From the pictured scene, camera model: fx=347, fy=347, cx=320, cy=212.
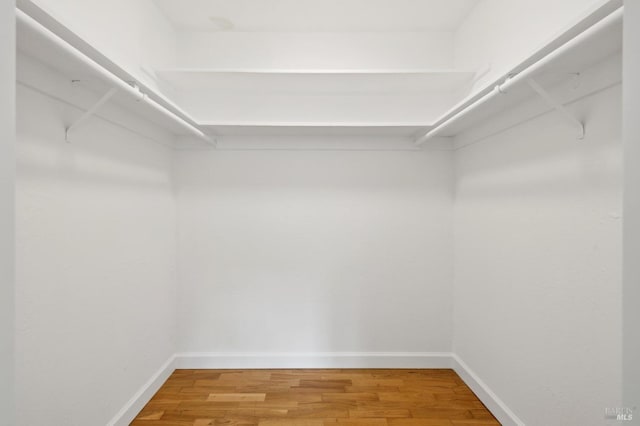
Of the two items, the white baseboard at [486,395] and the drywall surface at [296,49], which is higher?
the drywall surface at [296,49]

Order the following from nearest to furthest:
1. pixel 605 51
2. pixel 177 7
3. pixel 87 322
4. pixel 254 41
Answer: pixel 605 51 < pixel 87 322 < pixel 177 7 < pixel 254 41

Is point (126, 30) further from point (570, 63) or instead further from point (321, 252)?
point (570, 63)

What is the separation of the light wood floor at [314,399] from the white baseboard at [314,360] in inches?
2.2

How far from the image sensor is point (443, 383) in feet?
7.88

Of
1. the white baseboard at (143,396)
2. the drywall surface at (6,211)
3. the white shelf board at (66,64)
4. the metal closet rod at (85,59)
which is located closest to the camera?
the drywall surface at (6,211)

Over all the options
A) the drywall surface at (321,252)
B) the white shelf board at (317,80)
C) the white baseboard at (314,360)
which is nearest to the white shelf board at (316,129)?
the drywall surface at (321,252)

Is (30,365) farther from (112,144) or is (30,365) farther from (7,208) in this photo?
(112,144)

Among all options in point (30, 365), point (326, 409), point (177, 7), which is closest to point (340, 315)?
point (326, 409)

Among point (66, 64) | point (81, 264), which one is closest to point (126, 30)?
point (66, 64)

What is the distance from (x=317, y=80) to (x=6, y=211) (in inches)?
83.0

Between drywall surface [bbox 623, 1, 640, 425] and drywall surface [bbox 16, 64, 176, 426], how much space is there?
69.4 inches

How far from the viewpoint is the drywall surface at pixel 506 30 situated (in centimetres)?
145

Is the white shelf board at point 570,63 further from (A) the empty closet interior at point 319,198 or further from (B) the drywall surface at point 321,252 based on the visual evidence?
(B) the drywall surface at point 321,252

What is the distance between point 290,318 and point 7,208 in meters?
2.16
